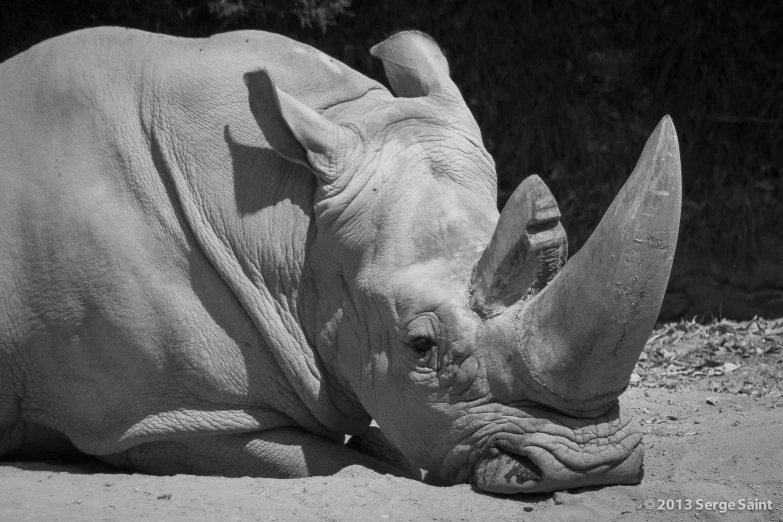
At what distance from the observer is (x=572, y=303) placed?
13.4 ft

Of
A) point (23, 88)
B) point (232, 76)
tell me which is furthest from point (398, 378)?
point (23, 88)

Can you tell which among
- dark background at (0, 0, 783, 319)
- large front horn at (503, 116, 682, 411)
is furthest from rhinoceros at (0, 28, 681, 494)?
dark background at (0, 0, 783, 319)

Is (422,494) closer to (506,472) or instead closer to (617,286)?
(506,472)

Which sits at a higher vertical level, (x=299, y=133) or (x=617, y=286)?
(x=299, y=133)

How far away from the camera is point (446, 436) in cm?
450

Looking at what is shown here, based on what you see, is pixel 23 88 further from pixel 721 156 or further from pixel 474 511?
pixel 721 156

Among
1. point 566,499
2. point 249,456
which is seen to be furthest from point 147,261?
point 566,499

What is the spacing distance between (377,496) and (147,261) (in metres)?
1.44

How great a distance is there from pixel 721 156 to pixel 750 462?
152 inches

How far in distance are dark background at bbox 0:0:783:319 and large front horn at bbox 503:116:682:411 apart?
4.29m

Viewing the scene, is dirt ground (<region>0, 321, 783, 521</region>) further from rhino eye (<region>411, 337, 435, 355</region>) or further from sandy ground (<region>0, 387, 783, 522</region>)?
rhino eye (<region>411, 337, 435, 355</region>)

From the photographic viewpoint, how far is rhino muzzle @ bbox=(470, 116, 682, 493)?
401 cm

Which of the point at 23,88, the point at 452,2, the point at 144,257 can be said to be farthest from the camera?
the point at 452,2

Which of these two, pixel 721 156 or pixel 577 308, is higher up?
pixel 721 156
